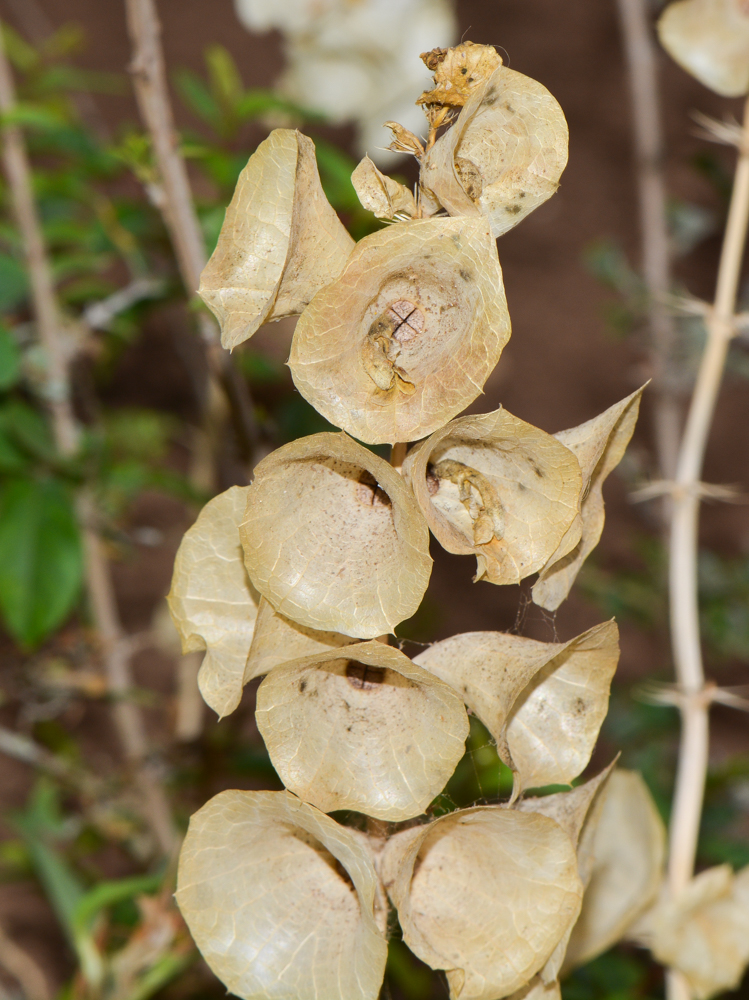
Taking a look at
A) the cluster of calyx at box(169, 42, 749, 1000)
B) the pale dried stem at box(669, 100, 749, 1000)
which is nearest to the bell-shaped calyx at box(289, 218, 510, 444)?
the cluster of calyx at box(169, 42, 749, 1000)

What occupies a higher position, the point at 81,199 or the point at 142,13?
→ the point at 142,13

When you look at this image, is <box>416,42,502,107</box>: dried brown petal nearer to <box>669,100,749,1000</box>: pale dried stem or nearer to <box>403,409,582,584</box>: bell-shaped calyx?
<box>403,409,582,584</box>: bell-shaped calyx

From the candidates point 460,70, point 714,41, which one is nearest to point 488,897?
point 460,70

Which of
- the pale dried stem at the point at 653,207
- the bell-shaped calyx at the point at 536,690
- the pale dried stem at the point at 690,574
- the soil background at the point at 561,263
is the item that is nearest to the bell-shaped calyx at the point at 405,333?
the bell-shaped calyx at the point at 536,690

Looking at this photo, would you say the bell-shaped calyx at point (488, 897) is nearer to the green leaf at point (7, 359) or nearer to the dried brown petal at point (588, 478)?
the dried brown petal at point (588, 478)

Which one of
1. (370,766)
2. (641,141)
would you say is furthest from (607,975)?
(641,141)

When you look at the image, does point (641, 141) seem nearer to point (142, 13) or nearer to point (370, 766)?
point (142, 13)
